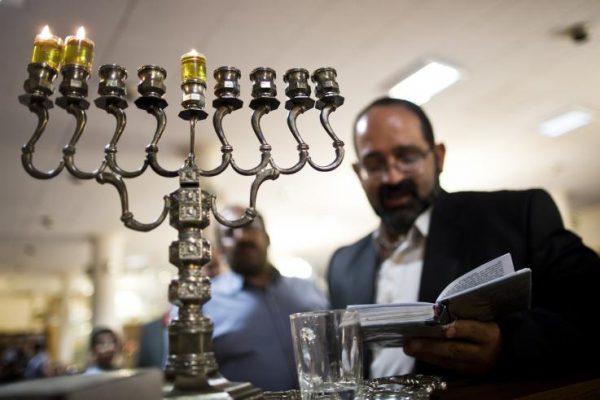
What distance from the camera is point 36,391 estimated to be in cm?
47

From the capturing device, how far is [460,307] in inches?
28.6

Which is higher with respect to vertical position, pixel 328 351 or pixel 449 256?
pixel 449 256

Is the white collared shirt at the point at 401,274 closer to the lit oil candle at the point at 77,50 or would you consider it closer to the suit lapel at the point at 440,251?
the suit lapel at the point at 440,251

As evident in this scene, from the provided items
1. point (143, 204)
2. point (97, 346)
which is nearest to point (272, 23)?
point (97, 346)

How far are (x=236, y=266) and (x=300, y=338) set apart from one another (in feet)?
4.42

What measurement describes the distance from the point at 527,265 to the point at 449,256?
0.18m

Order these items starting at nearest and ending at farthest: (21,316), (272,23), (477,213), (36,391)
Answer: (36,391)
(477,213)
(272,23)
(21,316)

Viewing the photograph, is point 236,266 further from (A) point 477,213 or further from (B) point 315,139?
(B) point 315,139

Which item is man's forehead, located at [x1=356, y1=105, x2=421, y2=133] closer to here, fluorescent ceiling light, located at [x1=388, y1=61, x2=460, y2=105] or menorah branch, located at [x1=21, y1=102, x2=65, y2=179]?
menorah branch, located at [x1=21, y1=102, x2=65, y2=179]

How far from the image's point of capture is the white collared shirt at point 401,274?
4.04ft

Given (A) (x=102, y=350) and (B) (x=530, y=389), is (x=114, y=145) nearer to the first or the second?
(B) (x=530, y=389)

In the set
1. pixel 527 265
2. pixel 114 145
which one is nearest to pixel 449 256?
pixel 527 265

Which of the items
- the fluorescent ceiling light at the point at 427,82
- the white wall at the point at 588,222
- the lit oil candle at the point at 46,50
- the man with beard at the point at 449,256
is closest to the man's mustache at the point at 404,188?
the man with beard at the point at 449,256

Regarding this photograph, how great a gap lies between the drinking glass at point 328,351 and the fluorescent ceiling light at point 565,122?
4.61 m
